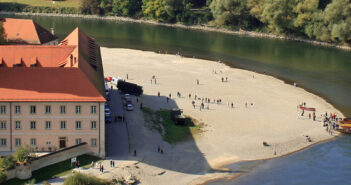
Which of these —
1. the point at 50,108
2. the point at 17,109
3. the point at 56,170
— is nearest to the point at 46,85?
the point at 50,108

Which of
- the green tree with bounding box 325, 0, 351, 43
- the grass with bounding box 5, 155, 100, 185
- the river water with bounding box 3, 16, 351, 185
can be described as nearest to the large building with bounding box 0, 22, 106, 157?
the grass with bounding box 5, 155, 100, 185

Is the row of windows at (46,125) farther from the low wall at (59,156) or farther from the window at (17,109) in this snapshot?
the low wall at (59,156)

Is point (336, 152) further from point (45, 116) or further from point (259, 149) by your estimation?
point (45, 116)

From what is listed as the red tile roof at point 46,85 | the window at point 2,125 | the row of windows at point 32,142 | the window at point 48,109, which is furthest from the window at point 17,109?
the row of windows at point 32,142

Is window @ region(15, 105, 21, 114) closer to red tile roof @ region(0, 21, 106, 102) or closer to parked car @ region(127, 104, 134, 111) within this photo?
red tile roof @ region(0, 21, 106, 102)

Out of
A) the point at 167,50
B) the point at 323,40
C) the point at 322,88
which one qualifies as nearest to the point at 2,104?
the point at 322,88

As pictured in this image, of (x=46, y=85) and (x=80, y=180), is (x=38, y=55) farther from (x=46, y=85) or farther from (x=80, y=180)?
(x=80, y=180)
